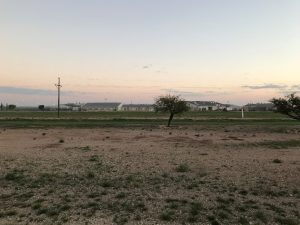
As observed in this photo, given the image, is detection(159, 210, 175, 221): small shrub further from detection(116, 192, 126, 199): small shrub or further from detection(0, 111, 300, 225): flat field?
detection(116, 192, 126, 199): small shrub

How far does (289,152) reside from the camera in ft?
73.0

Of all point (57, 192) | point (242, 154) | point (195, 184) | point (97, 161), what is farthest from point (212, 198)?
point (242, 154)

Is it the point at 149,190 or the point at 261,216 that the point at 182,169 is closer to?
the point at 149,190

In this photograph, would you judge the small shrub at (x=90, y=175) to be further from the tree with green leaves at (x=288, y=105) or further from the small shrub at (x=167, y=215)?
the tree with green leaves at (x=288, y=105)

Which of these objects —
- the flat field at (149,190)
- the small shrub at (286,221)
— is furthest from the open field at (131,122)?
the small shrub at (286,221)

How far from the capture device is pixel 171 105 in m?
54.7

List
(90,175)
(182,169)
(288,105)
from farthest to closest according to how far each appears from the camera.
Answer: (288,105) < (182,169) < (90,175)

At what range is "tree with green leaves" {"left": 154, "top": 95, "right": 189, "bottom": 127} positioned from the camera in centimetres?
5462

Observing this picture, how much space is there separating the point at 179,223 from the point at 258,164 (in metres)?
9.21

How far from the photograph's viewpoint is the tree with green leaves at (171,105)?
54.6 metres

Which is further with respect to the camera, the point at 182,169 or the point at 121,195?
the point at 182,169

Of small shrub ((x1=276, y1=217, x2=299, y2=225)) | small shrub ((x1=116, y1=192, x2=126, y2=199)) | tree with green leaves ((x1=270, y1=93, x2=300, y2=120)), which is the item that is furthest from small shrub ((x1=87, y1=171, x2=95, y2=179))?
tree with green leaves ((x1=270, y1=93, x2=300, y2=120))

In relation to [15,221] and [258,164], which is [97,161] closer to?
[258,164]

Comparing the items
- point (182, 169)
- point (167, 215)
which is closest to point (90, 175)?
point (182, 169)
